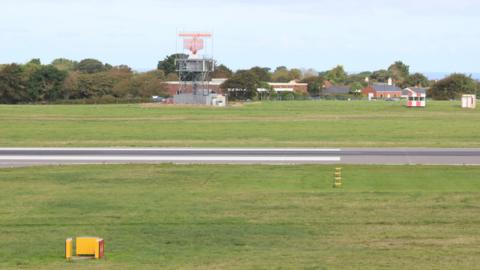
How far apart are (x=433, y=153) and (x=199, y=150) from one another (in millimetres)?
15138

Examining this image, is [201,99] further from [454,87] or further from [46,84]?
[454,87]

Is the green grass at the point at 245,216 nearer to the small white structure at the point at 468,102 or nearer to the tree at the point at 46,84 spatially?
the small white structure at the point at 468,102

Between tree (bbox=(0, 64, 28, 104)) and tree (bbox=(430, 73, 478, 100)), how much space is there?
102836mm

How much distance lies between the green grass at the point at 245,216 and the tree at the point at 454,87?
530 ft

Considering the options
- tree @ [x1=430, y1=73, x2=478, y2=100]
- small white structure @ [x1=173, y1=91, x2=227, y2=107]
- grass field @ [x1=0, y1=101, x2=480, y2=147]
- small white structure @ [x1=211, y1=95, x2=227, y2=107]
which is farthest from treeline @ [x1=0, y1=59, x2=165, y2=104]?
tree @ [x1=430, y1=73, x2=478, y2=100]

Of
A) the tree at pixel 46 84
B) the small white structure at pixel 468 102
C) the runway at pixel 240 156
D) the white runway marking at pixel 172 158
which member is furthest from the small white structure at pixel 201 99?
the white runway marking at pixel 172 158

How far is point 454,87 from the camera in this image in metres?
197

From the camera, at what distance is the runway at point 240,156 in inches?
1751

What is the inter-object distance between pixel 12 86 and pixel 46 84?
25.5 ft

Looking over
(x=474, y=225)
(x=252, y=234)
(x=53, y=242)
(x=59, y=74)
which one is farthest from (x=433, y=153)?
(x=59, y=74)

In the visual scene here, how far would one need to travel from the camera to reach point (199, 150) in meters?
51.7

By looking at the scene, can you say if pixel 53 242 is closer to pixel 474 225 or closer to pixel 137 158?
pixel 474 225

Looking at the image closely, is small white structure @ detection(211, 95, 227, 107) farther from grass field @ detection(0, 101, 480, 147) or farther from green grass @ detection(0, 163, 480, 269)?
green grass @ detection(0, 163, 480, 269)

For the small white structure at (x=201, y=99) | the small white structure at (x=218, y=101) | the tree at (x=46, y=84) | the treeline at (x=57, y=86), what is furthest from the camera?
the tree at (x=46, y=84)
